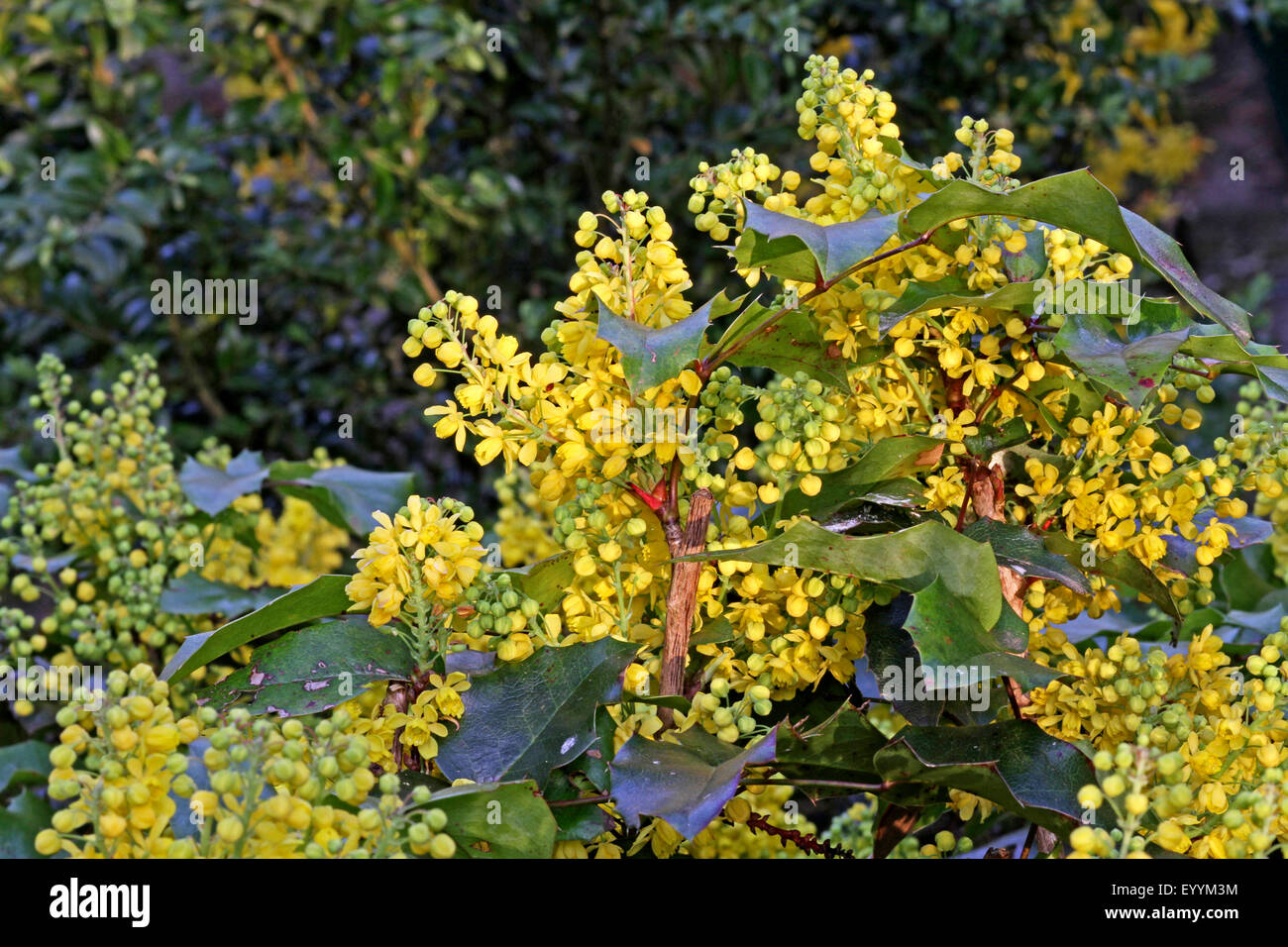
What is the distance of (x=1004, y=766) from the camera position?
62 centimetres

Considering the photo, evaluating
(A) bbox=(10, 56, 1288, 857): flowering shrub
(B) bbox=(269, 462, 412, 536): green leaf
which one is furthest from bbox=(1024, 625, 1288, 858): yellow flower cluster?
(B) bbox=(269, 462, 412, 536): green leaf

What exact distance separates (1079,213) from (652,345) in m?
0.22

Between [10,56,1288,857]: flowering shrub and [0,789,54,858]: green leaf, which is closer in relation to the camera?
[10,56,1288,857]: flowering shrub

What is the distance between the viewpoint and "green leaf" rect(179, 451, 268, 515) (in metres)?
1.06

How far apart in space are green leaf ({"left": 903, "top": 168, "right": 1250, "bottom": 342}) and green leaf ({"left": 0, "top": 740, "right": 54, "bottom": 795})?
757 millimetres

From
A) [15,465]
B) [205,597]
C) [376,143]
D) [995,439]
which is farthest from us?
[376,143]

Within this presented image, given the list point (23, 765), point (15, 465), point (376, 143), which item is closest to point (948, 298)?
point (23, 765)

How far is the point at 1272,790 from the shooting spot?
0.58 m

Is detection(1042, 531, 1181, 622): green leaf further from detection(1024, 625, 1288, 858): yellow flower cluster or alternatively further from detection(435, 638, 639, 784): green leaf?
detection(435, 638, 639, 784): green leaf

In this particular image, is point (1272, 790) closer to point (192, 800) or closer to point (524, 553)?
point (192, 800)

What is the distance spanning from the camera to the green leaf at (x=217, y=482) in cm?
106

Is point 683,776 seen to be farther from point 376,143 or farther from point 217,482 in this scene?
point 376,143

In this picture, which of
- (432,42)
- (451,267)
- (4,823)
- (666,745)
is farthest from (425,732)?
(451,267)
